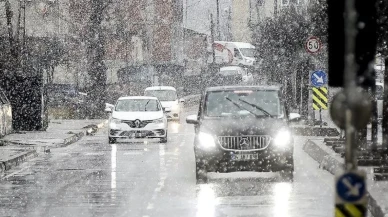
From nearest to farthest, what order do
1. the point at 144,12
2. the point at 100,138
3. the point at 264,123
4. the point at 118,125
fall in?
the point at 264,123, the point at 118,125, the point at 100,138, the point at 144,12

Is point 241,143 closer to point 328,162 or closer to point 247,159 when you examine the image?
point 247,159

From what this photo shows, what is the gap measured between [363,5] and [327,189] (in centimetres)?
999

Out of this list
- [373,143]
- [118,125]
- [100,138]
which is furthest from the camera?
[100,138]

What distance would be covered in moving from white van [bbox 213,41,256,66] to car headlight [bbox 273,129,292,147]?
231 ft

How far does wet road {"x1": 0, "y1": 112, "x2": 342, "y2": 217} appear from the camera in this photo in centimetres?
1572

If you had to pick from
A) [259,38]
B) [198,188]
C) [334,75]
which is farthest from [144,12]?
[334,75]

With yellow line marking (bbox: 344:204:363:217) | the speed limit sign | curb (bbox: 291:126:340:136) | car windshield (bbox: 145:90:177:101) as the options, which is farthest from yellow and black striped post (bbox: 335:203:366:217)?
car windshield (bbox: 145:90:177:101)

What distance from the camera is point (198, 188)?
19.0 metres

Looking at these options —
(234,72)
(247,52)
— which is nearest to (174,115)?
(234,72)

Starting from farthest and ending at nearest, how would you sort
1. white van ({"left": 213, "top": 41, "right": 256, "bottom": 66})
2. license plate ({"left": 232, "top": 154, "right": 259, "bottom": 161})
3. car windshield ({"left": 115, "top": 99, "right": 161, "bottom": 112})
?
white van ({"left": 213, "top": 41, "right": 256, "bottom": 66}) < car windshield ({"left": 115, "top": 99, "right": 161, "bottom": 112}) < license plate ({"left": 232, "top": 154, "right": 259, "bottom": 161})

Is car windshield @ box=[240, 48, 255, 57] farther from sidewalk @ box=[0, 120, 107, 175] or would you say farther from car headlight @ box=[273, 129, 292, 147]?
car headlight @ box=[273, 129, 292, 147]

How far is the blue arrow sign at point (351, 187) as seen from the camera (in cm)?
830

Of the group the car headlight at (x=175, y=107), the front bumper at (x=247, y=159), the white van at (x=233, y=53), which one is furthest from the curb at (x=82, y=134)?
the white van at (x=233, y=53)

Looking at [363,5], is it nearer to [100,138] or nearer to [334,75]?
[334,75]
